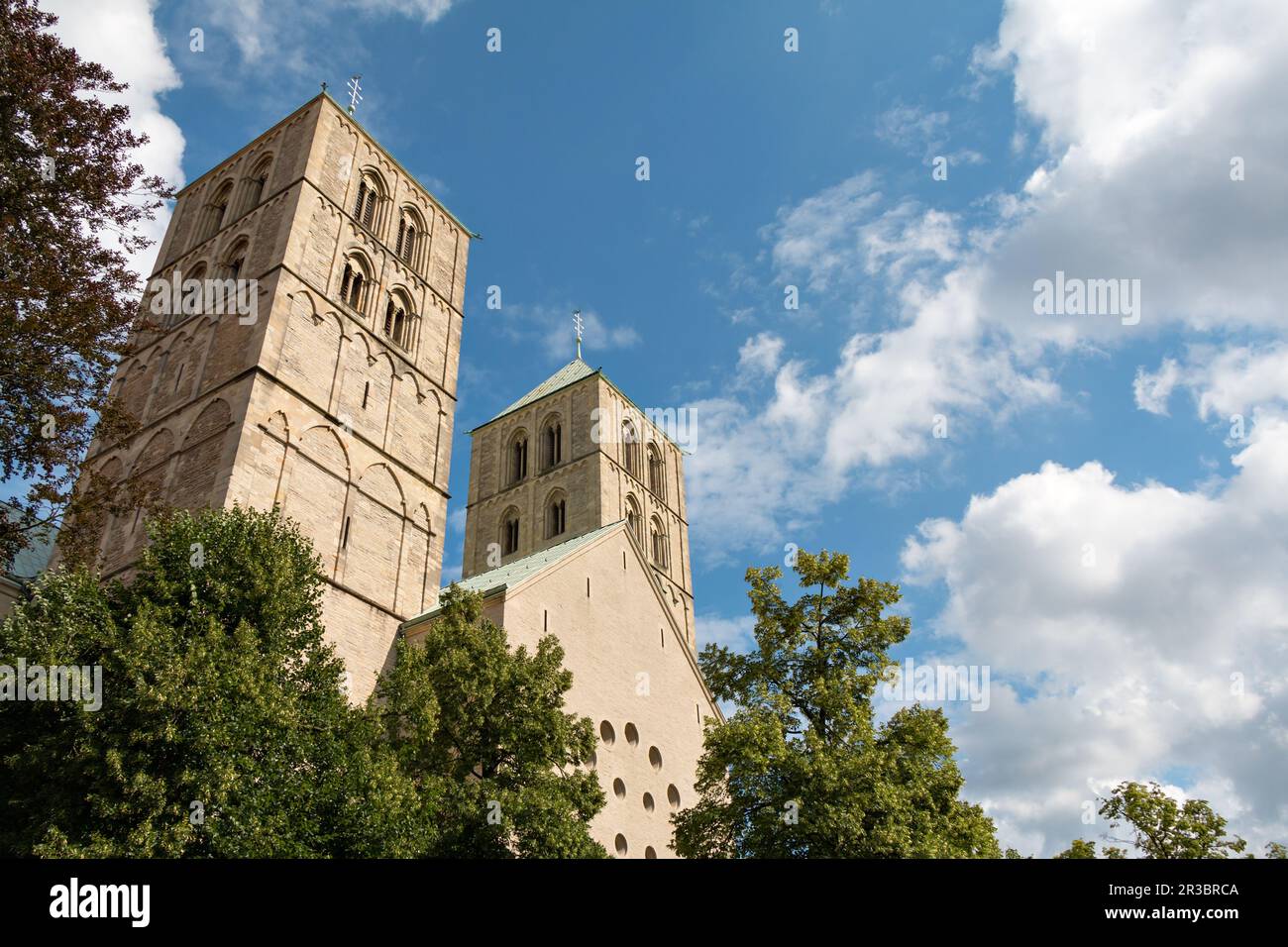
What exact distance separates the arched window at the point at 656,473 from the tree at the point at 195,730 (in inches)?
1507

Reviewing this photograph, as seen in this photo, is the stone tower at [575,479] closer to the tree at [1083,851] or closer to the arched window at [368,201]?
the arched window at [368,201]

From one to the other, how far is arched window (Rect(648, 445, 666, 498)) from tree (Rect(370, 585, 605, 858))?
3629 centimetres

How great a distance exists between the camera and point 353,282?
30156 millimetres

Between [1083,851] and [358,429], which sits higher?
[358,429]

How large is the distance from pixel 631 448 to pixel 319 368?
27.8 m

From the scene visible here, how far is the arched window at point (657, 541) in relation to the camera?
165 feet

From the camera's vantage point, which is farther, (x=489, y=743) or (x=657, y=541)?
(x=657, y=541)

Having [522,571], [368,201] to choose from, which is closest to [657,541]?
[368,201]

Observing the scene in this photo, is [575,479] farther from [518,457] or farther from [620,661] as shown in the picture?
[620,661]

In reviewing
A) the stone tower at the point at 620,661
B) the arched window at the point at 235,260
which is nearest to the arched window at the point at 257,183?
the arched window at the point at 235,260

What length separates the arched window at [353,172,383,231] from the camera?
32562 mm

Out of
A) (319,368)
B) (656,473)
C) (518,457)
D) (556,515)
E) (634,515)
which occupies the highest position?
(518,457)

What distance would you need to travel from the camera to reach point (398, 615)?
983 inches
